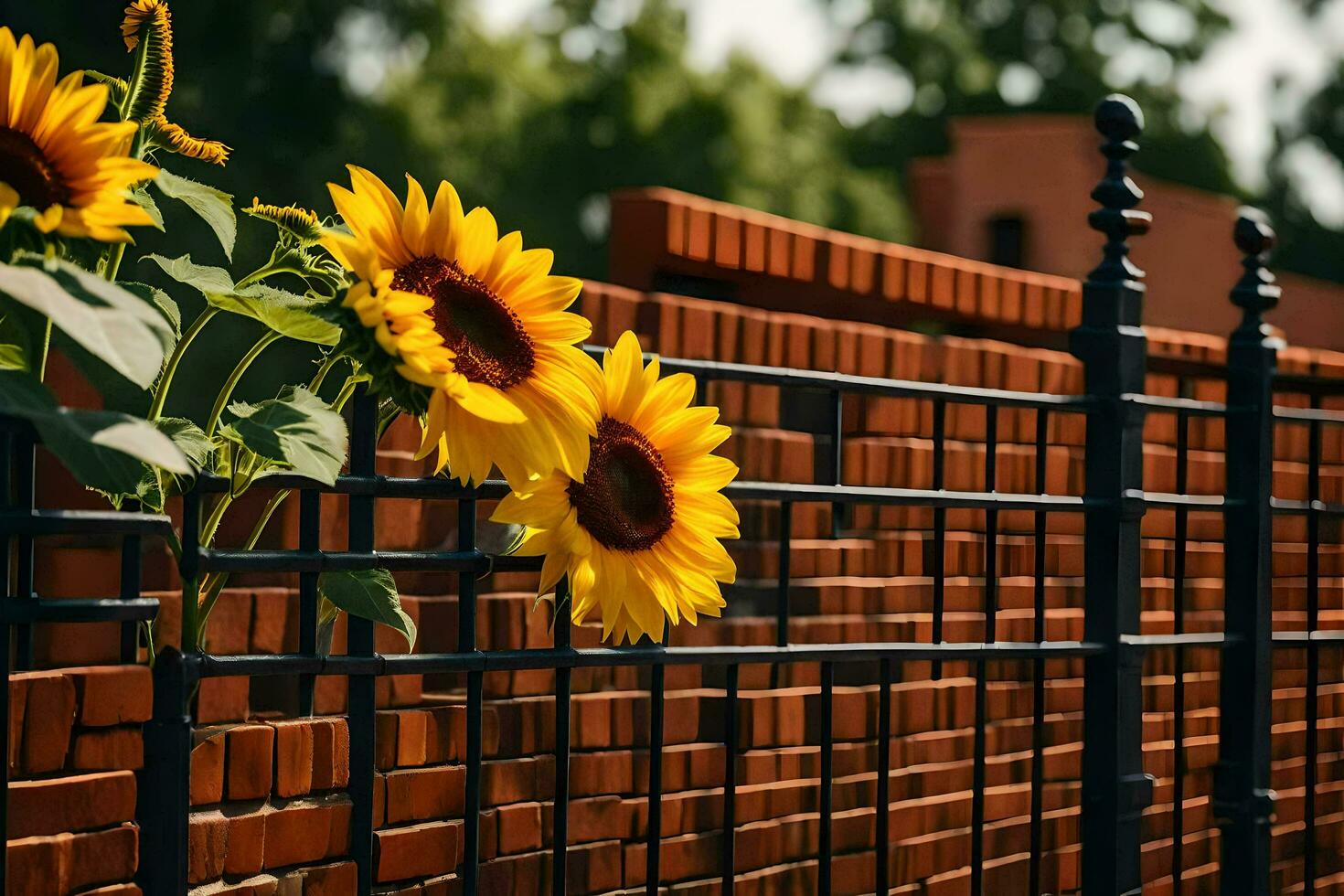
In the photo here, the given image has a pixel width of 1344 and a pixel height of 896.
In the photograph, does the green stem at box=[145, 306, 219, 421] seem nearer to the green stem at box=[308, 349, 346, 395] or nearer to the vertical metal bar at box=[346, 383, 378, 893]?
the green stem at box=[308, 349, 346, 395]

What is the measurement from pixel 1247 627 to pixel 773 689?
0.91 meters

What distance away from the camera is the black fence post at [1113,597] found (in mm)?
2510

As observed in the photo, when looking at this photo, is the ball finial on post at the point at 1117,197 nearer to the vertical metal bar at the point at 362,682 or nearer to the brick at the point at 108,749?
the vertical metal bar at the point at 362,682

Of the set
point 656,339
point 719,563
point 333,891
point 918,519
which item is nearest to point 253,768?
point 333,891

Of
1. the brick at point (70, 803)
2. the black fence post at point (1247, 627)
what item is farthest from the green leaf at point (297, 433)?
the black fence post at point (1247, 627)

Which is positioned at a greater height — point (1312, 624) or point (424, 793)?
point (1312, 624)

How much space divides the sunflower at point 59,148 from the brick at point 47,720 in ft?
1.92

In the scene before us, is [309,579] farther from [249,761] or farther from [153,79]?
[153,79]

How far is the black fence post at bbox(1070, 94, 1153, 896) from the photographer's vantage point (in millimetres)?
2510

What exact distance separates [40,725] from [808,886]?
1334mm

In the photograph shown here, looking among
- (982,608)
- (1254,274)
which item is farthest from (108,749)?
(1254,274)

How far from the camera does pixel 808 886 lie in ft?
8.52

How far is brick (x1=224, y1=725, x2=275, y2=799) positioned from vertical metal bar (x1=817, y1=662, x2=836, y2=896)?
699 millimetres

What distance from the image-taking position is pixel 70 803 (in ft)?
5.38
